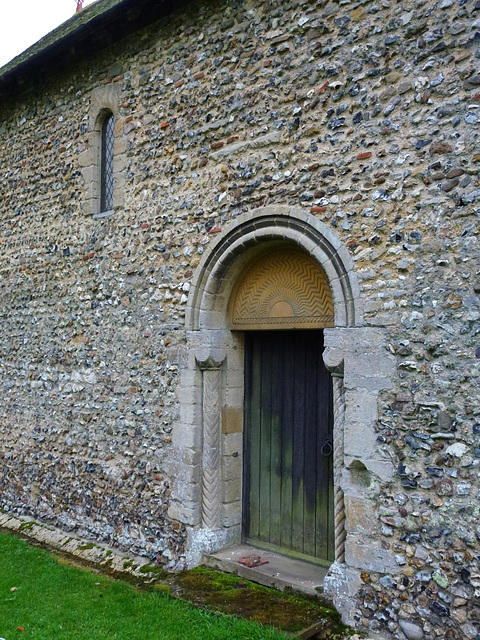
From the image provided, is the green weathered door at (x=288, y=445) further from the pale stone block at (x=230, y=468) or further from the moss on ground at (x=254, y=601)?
the moss on ground at (x=254, y=601)

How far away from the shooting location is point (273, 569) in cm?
539

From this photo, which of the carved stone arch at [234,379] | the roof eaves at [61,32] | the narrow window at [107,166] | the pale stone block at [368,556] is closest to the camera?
the pale stone block at [368,556]

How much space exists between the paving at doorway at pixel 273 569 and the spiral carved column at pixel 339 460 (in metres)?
0.44

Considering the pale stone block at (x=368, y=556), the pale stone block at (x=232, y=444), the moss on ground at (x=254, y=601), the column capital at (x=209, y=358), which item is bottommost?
the moss on ground at (x=254, y=601)

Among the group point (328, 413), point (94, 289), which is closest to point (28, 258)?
point (94, 289)

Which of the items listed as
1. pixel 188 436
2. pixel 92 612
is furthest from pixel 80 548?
pixel 188 436

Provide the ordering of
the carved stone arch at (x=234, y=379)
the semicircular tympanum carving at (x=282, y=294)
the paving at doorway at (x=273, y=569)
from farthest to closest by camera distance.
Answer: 1. the semicircular tympanum carving at (x=282, y=294)
2. the paving at doorway at (x=273, y=569)
3. the carved stone arch at (x=234, y=379)

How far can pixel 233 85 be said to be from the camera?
5.72 metres

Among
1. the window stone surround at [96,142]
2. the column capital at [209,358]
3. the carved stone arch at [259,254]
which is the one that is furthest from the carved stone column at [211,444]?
the window stone surround at [96,142]

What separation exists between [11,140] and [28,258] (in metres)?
1.85

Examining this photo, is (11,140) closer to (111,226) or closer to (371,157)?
(111,226)

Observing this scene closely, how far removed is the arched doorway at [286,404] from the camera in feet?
18.0

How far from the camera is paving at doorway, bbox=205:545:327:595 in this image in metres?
5.08

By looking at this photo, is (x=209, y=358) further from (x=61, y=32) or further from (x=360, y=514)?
(x=61, y=32)
